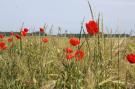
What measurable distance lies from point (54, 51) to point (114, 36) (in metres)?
1.00

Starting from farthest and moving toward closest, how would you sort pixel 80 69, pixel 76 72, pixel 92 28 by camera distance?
pixel 80 69
pixel 76 72
pixel 92 28

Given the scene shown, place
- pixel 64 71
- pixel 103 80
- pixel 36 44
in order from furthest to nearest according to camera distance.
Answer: pixel 36 44, pixel 64 71, pixel 103 80

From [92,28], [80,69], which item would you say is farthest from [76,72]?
[92,28]

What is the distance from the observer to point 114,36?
4.36 metres

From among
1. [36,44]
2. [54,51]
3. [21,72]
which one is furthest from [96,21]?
[36,44]

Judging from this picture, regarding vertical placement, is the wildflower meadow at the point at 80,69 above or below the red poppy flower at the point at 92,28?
below

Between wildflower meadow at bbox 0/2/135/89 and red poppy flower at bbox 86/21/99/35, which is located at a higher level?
red poppy flower at bbox 86/21/99/35

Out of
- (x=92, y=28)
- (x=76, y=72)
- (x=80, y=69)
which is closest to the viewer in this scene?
(x=92, y=28)

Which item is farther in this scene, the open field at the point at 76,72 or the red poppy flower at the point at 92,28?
the open field at the point at 76,72

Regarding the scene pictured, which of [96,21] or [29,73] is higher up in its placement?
[96,21]

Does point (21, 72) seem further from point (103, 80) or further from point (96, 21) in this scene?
point (96, 21)

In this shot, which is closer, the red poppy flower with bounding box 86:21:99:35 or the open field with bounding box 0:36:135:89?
the red poppy flower with bounding box 86:21:99:35

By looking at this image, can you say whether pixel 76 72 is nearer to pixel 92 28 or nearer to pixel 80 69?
pixel 80 69

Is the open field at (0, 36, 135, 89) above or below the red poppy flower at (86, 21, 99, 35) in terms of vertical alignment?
below
